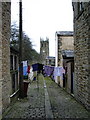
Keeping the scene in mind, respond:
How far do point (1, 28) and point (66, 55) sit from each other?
1004cm

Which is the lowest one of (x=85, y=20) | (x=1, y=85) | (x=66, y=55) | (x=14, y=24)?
(x=1, y=85)

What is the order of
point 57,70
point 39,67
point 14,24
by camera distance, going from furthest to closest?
point 14,24 → point 39,67 → point 57,70

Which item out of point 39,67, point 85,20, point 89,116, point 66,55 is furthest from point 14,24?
point 89,116

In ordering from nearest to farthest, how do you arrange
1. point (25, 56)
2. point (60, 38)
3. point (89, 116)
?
point (89, 116) < point (60, 38) < point (25, 56)

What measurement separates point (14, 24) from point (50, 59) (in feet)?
76.1

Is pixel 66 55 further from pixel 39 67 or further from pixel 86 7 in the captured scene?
pixel 86 7

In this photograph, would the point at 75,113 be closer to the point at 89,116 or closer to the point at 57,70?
the point at 89,116

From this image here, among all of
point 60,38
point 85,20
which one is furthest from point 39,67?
point 85,20

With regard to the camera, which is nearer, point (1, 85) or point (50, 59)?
point (1, 85)

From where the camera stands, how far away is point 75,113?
24.6ft

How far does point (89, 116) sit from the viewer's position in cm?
697

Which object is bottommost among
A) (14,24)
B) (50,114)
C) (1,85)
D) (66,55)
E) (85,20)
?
(50,114)

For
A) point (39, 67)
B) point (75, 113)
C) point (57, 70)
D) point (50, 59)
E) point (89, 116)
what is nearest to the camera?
point (89, 116)

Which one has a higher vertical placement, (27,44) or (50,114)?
(27,44)
